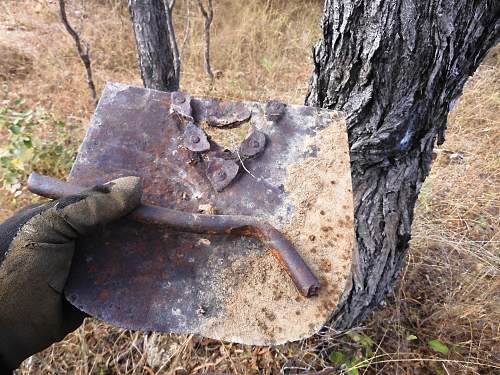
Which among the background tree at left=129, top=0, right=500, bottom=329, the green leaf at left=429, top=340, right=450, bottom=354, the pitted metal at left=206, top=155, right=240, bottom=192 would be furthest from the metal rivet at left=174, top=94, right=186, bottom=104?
the green leaf at left=429, top=340, right=450, bottom=354

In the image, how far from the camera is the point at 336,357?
1572 millimetres

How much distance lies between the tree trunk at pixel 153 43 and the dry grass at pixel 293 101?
101 cm

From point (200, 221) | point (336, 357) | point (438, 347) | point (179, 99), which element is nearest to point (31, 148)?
point (179, 99)

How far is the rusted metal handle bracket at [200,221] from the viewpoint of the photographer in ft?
2.69

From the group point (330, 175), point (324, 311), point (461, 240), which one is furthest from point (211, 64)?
point (324, 311)

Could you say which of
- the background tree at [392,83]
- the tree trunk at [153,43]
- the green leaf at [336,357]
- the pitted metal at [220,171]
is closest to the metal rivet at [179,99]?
the pitted metal at [220,171]

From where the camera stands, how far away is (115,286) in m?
0.82

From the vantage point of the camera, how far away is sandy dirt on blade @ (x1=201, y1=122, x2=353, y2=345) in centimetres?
78

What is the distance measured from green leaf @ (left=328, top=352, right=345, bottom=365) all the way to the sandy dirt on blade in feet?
3.07

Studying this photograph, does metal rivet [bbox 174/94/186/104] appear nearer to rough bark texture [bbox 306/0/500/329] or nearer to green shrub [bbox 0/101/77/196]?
Answer: rough bark texture [bbox 306/0/500/329]

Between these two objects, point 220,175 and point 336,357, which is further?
point 336,357

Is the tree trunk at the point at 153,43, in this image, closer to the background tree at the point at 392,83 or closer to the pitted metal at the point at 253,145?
the background tree at the point at 392,83

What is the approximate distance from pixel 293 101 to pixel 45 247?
2.37m

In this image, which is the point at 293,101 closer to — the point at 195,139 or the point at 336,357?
the point at 336,357
